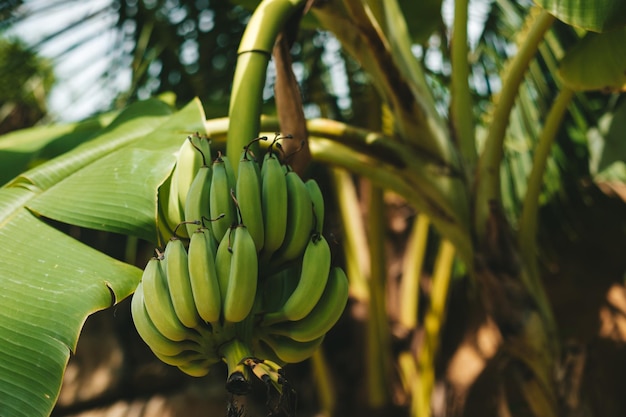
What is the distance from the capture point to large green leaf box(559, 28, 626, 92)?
0.93 m

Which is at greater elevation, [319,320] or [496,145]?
[319,320]

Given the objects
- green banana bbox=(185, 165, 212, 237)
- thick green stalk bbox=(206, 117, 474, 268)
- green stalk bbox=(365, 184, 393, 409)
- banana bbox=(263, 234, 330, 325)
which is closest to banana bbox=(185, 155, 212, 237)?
green banana bbox=(185, 165, 212, 237)

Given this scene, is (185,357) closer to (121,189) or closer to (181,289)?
(181,289)

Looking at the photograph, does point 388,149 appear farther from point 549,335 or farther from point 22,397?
point 22,397

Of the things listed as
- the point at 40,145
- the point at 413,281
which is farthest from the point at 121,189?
the point at 413,281

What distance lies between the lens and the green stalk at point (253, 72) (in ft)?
2.47

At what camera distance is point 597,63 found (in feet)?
3.16

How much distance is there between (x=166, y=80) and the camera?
1935 mm

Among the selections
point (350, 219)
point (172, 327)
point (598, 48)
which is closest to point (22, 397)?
point (172, 327)


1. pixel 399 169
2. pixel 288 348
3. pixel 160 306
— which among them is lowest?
pixel 399 169

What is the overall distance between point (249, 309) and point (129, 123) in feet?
1.67

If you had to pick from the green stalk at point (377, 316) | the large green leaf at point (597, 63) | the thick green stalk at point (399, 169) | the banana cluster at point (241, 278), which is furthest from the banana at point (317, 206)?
the green stalk at point (377, 316)

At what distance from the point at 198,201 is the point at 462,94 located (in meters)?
0.65

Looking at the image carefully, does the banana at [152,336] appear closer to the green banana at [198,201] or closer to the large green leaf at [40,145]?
the green banana at [198,201]
